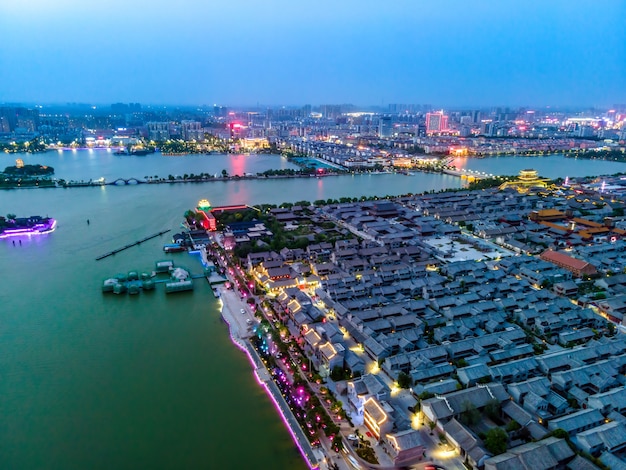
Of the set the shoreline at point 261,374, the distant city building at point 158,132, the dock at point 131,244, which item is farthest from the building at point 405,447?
the distant city building at point 158,132

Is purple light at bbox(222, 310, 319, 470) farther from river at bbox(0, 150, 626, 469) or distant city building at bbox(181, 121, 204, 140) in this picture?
distant city building at bbox(181, 121, 204, 140)

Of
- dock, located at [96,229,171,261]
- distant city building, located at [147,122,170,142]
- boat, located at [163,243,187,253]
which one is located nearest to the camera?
dock, located at [96,229,171,261]

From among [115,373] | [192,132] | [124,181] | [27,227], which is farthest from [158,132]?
[115,373]

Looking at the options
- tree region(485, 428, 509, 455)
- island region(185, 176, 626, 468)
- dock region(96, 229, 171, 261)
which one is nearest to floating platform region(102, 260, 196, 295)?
island region(185, 176, 626, 468)

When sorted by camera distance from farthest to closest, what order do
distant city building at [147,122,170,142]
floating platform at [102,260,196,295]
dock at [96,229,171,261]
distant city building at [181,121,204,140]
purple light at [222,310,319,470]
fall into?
distant city building at [147,122,170,142] < distant city building at [181,121,204,140] < dock at [96,229,171,261] < floating platform at [102,260,196,295] < purple light at [222,310,319,470]

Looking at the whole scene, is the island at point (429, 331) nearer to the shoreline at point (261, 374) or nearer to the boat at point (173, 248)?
the shoreline at point (261, 374)

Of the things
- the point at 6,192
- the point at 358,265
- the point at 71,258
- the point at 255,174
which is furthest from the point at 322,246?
the point at 6,192

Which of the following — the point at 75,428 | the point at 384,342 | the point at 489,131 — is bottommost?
the point at 75,428

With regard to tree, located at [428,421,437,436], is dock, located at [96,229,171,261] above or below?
above

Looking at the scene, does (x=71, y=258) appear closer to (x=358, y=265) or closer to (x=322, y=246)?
(x=322, y=246)
